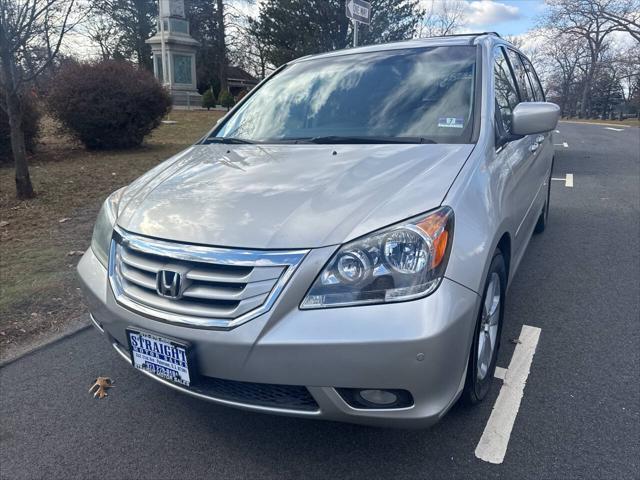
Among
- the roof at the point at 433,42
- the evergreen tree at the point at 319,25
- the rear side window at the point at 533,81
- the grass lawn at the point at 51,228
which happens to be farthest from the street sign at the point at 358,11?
the evergreen tree at the point at 319,25

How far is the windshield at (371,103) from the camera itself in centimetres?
280

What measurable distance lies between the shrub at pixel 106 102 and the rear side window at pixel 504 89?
9.04m

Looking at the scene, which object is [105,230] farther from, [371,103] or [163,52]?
[163,52]

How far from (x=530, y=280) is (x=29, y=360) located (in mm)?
3690

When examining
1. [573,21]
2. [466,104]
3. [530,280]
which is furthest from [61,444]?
[573,21]

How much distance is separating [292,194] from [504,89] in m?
1.87

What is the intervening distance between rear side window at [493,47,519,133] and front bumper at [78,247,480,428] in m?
1.53

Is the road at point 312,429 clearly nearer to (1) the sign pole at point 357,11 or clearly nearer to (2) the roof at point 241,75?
(1) the sign pole at point 357,11

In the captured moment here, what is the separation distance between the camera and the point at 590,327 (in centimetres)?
336

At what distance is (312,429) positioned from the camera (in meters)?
2.41

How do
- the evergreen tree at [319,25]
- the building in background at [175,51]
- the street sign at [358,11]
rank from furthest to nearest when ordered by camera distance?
the building in background at [175,51] → the evergreen tree at [319,25] → the street sign at [358,11]

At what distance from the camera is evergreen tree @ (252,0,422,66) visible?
22.2 m

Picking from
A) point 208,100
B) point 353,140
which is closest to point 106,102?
point 353,140

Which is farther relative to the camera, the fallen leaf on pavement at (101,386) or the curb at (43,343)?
the curb at (43,343)
